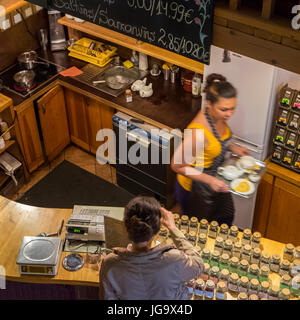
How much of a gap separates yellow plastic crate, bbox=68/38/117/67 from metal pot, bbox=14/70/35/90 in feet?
1.83

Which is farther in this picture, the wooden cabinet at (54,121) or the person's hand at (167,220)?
the wooden cabinet at (54,121)

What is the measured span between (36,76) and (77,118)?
66 centimetres

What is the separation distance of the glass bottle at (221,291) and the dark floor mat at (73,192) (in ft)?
6.99

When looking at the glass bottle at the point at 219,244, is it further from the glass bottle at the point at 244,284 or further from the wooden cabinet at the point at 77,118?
the wooden cabinet at the point at 77,118

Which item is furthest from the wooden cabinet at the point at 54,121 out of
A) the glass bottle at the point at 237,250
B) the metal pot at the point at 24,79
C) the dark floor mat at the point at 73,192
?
the glass bottle at the point at 237,250

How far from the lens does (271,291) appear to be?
10.5 ft

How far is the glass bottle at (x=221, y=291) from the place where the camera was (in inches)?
126

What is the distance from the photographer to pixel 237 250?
340 cm

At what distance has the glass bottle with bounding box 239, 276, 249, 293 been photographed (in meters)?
3.19

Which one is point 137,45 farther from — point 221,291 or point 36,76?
point 221,291

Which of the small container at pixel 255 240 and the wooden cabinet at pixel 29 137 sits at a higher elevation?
the small container at pixel 255 240

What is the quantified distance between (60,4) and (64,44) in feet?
8.32

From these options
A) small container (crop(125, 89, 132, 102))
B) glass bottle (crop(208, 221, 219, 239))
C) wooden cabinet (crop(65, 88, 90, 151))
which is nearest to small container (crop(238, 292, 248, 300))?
glass bottle (crop(208, 221, 219, 239))

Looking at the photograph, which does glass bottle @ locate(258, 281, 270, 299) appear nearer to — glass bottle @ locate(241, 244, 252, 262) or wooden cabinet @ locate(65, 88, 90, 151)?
glass bottle @ locate(241, 244, 252, 262)
